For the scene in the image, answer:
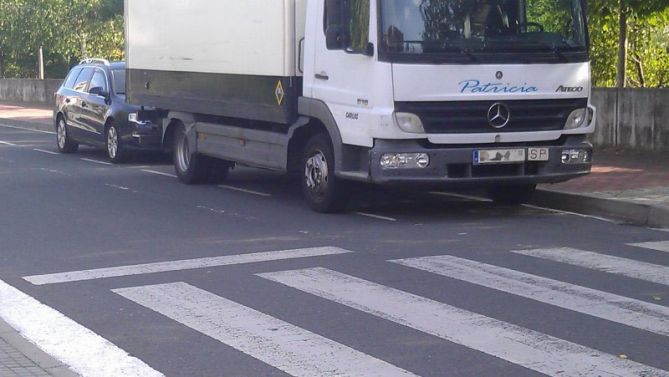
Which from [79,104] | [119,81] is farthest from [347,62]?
[79,104]

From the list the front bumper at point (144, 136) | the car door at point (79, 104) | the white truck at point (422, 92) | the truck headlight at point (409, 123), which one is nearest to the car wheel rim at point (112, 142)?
the front bumper at point (144, 136)

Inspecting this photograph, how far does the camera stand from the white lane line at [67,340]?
22.6 ft

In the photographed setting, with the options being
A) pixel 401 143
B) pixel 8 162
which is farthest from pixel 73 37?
pixel 401 143

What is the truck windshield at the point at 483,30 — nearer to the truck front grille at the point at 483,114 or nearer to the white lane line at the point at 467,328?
the truck front grille at the point at 483,114

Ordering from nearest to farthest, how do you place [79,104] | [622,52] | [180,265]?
[180,265] → [622,52] → [79,104]

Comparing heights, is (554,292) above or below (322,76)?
below

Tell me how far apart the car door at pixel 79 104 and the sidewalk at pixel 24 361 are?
1484cm

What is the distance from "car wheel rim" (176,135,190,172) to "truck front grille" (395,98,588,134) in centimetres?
554

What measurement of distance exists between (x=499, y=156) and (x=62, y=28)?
34.5 metres

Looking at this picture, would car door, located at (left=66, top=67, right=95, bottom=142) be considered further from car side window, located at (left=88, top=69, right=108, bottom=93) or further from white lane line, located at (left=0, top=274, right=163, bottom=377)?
white lane line, located at (left=0, top=274, right=163, bottom=377)

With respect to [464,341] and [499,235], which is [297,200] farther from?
[464,341]

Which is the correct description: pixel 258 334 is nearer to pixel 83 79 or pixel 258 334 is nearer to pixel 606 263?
pixel 606 263

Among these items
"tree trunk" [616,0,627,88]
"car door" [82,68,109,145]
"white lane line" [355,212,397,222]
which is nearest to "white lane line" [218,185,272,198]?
"white lane line" [355,212,397,222]

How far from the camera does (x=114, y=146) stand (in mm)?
20703
